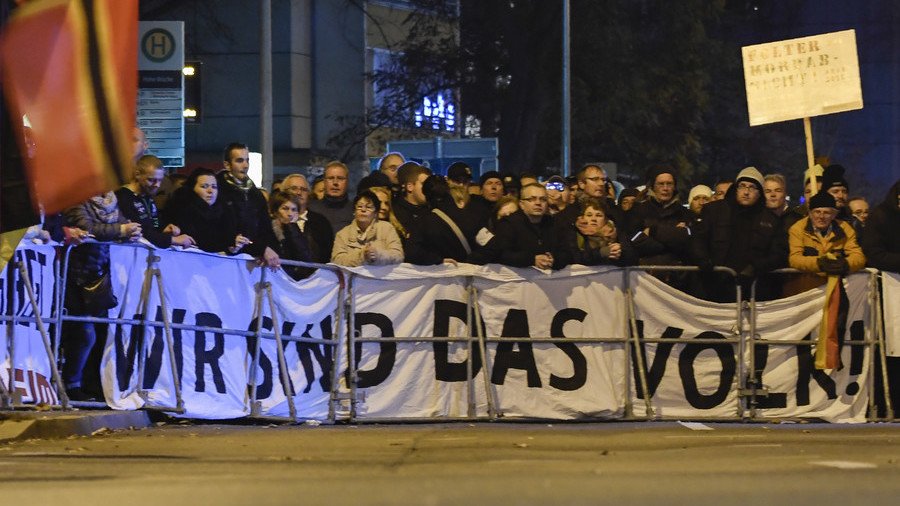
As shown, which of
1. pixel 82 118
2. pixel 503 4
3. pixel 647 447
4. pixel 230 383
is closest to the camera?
pixel 82 118

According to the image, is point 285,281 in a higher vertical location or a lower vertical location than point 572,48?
lower

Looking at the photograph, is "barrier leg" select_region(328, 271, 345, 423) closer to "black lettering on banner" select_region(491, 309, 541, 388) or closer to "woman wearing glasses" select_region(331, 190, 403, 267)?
"woman wearing glasses" select_region(331, 190, 403, 267)

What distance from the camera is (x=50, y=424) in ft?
35.4

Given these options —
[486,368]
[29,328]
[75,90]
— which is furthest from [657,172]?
A: [75,90]

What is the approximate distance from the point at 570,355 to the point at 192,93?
1216cm

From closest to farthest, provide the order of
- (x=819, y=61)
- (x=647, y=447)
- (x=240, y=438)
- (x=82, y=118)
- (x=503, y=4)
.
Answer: (x=82, y=118) → (x=647, y=447) → (x=240, y=438) → (x=819, y=61) → (x=503, y=4)

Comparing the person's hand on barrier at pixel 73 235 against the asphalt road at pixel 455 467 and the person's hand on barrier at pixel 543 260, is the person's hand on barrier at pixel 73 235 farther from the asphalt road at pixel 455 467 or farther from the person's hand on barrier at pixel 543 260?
the person's hand on barrier at pixel 543 260

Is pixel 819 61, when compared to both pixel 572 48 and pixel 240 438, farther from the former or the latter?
pixel 572 48

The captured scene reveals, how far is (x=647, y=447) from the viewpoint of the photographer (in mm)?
10430

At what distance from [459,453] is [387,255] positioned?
A: 3578 mm

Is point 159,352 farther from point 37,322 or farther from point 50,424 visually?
point 50,424

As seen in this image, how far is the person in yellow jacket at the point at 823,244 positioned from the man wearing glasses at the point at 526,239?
6.22 feet

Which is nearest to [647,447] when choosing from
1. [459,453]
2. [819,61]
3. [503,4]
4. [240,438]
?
[459,453]

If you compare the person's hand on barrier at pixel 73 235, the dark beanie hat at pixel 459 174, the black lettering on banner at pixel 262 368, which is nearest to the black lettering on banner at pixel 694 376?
the dark beanie hat at pixel 459 174
